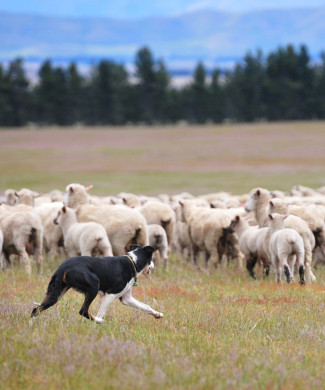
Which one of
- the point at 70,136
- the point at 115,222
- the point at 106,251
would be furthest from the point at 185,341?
the point at 70,136

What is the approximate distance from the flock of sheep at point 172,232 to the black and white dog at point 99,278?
3.79m

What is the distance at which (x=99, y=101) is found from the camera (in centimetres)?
8712

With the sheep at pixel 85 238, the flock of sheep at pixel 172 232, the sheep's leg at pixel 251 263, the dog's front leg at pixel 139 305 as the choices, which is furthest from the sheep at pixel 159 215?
the dog's front leg at pixel 139 305

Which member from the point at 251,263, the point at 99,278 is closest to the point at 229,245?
the point at 251,263

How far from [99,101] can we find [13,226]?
244ft

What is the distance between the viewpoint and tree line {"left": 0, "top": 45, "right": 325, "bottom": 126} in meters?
83.9

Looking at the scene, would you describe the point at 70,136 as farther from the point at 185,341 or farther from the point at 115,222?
the point at 185,341

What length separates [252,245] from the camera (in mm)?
13680

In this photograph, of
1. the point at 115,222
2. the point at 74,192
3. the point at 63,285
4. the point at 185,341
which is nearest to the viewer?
the point at 185,341

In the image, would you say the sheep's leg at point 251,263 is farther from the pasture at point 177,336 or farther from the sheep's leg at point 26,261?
the sheep's leg at point 26,261

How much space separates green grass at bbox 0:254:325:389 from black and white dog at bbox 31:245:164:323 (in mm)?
193

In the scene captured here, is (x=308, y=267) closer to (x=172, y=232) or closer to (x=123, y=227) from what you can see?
(x=123, y=227)

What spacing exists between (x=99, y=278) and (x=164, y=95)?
79.5 meters

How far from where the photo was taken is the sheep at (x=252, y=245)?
1332 cm
